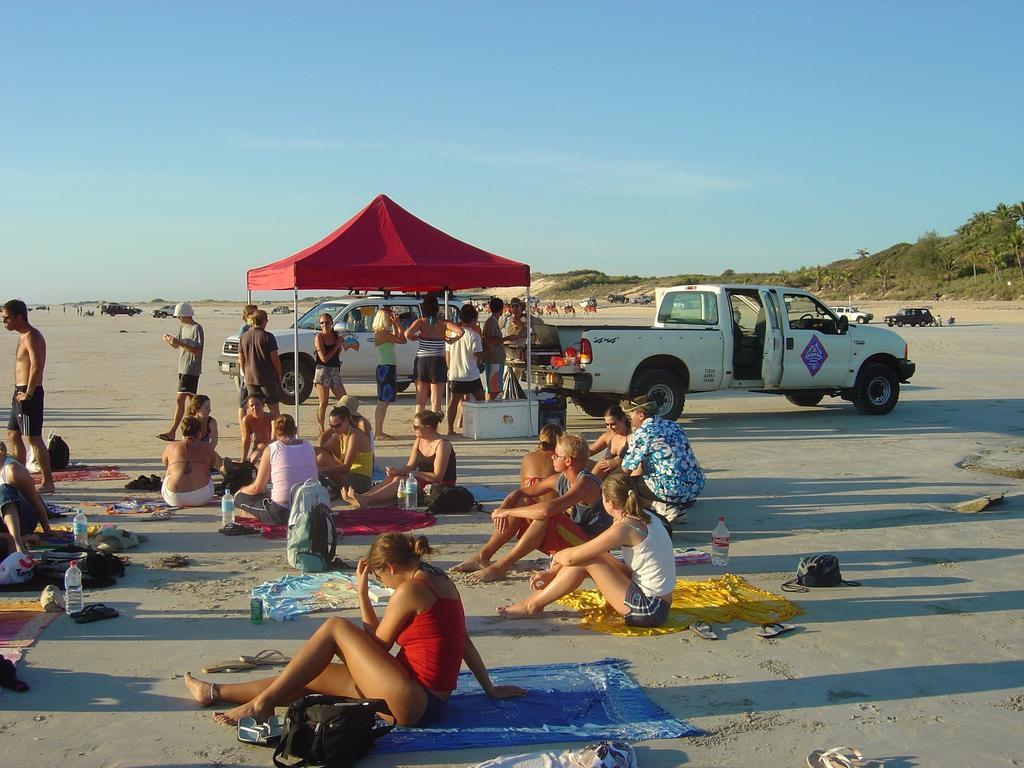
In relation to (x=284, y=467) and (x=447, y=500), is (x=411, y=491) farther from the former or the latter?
(x=284, y=467)

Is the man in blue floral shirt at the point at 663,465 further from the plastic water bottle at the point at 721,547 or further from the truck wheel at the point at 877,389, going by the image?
the truck wheel at the point at 877,389

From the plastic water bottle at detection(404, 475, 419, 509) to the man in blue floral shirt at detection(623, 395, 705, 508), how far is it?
195 cm

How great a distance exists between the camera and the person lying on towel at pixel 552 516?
6969 mm

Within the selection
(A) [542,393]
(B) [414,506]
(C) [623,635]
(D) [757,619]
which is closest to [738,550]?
(D) [757,619]

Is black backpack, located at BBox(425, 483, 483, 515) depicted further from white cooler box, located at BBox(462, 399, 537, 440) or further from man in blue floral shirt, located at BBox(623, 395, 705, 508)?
white cooler box, located at BBox(462, 399, 537, 440)

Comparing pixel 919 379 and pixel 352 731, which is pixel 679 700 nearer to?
pixel 352 731

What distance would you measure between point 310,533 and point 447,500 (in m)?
Answer: 2.06

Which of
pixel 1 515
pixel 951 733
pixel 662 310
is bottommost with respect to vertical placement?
pixel 951 733

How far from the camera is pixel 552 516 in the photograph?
6953 millimetres

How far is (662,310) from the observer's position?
15.9 m

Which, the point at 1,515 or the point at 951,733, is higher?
the point at 1,515

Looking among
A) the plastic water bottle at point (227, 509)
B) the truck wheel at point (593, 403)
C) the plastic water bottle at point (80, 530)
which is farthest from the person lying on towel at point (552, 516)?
the truck wheel at point (593, 403)

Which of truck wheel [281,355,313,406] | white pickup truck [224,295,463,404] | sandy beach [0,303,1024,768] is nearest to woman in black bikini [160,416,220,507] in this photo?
sandy beach [0,303,1024,768]

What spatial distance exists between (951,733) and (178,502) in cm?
674
